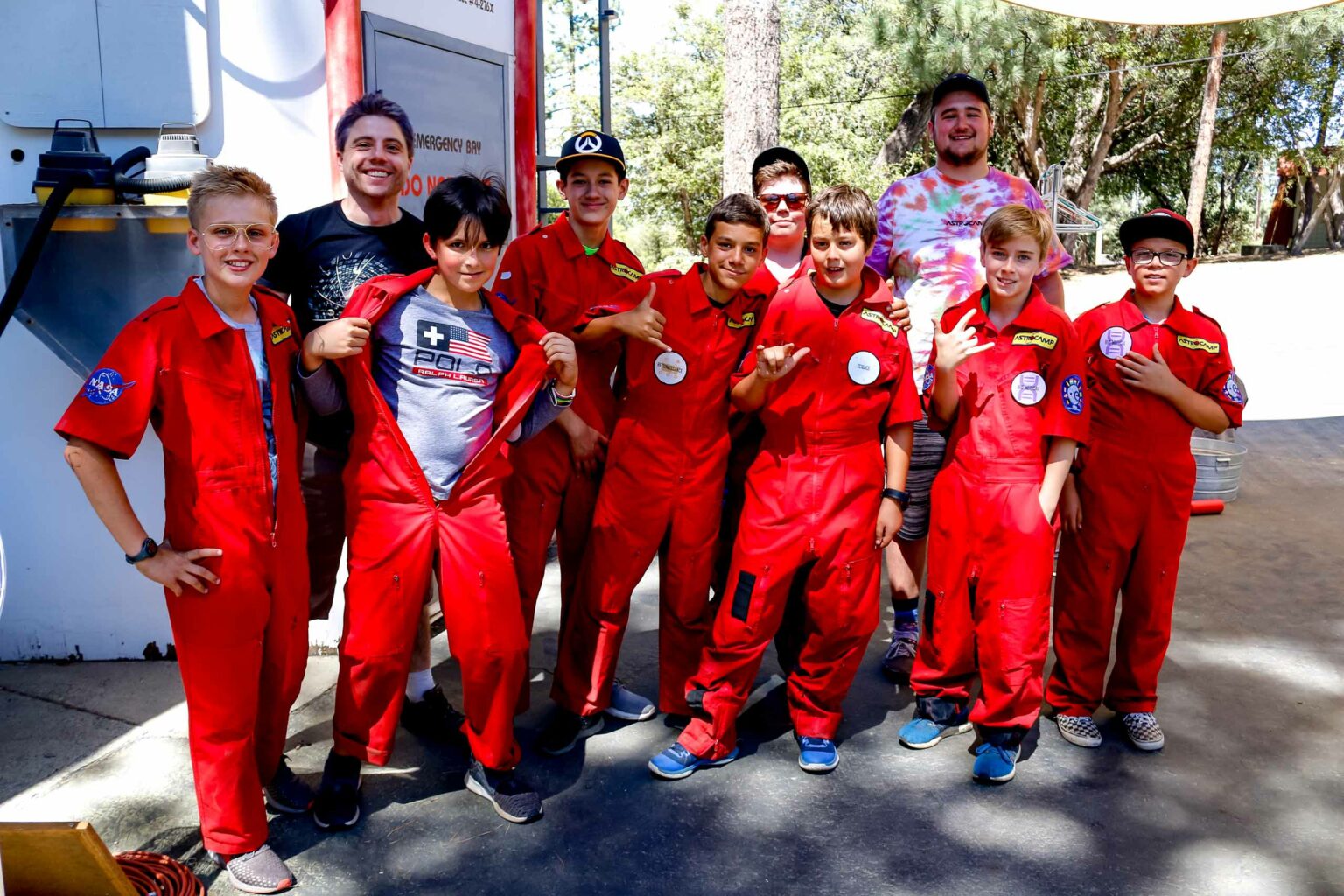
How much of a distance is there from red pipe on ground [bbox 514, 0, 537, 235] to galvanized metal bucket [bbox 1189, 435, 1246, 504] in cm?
449

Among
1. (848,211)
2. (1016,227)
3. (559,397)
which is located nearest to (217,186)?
(559,397)

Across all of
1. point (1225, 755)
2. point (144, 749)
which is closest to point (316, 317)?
point (144, 749)

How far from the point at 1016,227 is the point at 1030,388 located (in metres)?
0.51

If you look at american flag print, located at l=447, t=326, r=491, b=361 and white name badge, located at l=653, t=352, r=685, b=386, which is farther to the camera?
white name badge, located at l=653, t=352, r=685, b=386

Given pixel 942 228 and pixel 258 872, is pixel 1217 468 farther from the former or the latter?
pixel 258 872

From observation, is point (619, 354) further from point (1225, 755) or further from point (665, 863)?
point (1225, 755)

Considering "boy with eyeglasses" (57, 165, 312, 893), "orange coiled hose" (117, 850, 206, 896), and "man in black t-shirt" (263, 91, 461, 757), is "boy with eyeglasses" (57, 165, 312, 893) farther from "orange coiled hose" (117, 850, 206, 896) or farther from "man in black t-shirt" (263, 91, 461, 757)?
"man in black t-shirt" (263, 91, 461, 757)

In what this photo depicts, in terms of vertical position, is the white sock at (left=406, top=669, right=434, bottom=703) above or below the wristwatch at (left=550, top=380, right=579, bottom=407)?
below

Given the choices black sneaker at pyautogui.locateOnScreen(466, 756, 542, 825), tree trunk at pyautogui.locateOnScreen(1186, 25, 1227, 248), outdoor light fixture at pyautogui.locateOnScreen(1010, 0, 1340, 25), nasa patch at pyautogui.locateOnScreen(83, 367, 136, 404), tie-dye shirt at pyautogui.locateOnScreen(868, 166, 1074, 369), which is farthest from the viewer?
tree trunk at pyautogui.locateOnScreen(1186, 25, 1227, 248)

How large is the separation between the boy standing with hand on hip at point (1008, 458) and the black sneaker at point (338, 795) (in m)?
1.92

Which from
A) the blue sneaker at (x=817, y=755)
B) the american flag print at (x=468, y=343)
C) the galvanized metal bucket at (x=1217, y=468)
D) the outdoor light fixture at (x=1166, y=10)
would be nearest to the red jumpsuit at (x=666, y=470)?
the american flag print at (x=468, y=343)

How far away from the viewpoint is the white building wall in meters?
4.06

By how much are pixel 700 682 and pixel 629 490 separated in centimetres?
67

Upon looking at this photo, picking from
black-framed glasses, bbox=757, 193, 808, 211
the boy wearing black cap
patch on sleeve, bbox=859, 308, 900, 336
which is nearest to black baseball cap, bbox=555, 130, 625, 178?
the boy wearing black cap
